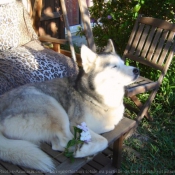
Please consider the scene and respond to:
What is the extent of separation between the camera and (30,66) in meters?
2.96

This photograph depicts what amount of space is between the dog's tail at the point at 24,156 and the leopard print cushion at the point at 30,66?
43.7 inches

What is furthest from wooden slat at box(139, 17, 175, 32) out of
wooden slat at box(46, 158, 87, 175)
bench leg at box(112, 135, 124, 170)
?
wooden slat at box(46, 158, 87, 175)

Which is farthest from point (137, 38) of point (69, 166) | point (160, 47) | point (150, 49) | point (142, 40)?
point (69, 166)

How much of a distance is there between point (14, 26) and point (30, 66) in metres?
0.93

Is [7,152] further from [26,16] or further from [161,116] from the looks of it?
[26,16]

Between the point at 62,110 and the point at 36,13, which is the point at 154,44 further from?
the point at 36,13

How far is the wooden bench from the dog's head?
38 cm

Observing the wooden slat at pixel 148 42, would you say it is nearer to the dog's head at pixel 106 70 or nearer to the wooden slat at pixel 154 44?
the wooden slat at pixel 154 44

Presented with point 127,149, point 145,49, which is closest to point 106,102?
point 127,149

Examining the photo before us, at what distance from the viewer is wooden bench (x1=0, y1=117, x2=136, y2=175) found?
1.57m

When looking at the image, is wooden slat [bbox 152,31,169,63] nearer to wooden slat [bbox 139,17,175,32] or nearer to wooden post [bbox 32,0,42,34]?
wooden slat [bbox 139,17,175,32]

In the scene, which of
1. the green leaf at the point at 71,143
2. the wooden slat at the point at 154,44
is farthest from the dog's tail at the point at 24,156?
the wooden slat at the point at 154,44

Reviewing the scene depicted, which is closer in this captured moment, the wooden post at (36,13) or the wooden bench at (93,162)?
the wooden bench at (93,162)

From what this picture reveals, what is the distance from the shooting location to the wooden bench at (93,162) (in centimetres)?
157
